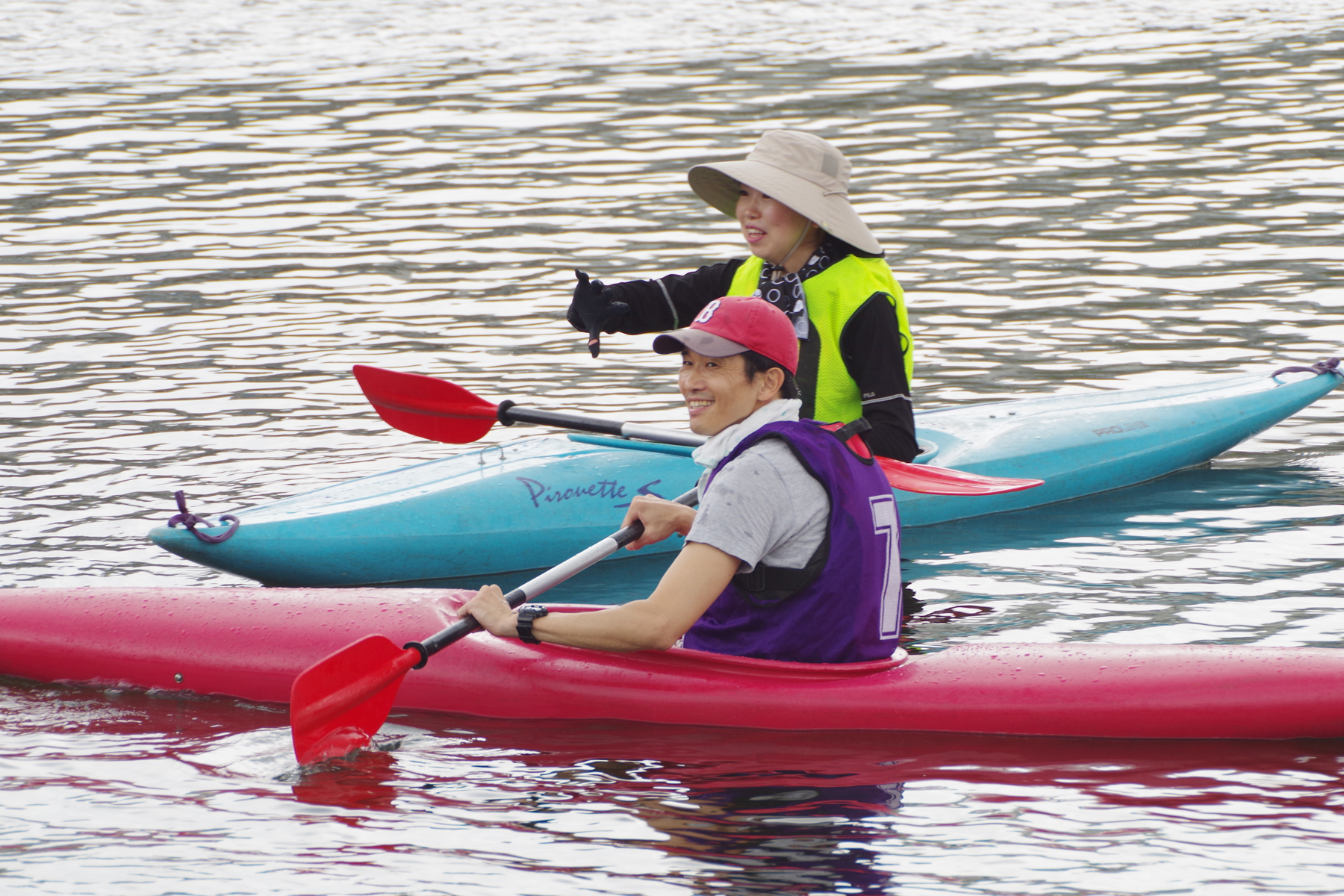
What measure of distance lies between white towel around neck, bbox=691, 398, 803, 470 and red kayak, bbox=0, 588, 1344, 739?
2.01ft

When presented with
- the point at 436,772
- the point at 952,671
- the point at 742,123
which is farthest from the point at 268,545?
the point at 742,123

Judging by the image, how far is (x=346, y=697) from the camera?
161 inches

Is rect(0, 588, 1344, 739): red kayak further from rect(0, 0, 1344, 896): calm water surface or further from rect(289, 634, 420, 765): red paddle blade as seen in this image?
rect(289, 634, 420, 765): red paddle blade

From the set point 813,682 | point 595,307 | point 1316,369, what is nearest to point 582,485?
point 595,307

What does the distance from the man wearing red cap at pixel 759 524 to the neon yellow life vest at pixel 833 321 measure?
3.91ft

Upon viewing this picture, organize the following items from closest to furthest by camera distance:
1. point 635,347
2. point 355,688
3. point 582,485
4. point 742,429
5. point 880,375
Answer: point 742,429 → point 355,688 → point 880,375 → point 582,485 → point 635,347

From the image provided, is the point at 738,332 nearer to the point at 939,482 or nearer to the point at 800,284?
the point at 800,284

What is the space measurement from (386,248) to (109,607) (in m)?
6.77

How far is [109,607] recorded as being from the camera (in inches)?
195

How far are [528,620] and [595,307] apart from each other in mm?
1707

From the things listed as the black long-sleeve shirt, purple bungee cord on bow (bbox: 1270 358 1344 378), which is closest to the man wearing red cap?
the black long-sleeve shirt

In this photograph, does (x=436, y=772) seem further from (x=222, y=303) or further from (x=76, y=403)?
(x=222, y=303)

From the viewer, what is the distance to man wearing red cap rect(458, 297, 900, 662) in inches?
145

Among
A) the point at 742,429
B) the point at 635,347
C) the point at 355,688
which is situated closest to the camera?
the point at 742,429
